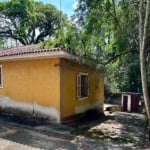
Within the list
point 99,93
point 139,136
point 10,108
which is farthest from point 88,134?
point 99,93

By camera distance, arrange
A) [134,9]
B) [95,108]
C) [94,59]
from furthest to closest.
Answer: [95,108], [94,59], [134,9]

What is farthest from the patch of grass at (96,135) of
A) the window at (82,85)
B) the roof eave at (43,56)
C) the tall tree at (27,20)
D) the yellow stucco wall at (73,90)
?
the tall tree at (27,20)

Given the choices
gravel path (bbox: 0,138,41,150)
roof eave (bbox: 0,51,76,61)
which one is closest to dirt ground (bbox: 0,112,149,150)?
gravel path (bbox: 0,138,41,150)

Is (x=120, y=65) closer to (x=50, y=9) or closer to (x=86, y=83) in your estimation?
(x=86, y=83)

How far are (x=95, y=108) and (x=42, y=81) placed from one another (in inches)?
220

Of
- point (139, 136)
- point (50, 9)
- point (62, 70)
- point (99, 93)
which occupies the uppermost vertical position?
point (50, 9)

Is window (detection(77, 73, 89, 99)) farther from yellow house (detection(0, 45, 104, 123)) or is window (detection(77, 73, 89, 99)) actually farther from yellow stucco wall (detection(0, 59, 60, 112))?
yellow stucco wall (detection(0, 59, 60, 112))

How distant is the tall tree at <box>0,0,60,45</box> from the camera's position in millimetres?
36406

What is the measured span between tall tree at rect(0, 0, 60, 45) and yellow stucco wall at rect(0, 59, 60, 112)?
2326 centimetres

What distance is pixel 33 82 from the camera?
13336 mm

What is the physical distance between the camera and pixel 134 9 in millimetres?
11766

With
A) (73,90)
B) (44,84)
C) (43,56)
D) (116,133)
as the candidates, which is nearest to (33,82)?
(44,84)

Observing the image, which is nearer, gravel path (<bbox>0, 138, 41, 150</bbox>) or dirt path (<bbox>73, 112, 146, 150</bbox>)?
gravel path (<bbox>0, 138, 41, 150</bbox>)

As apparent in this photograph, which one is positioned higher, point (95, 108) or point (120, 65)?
point (120, 65)
